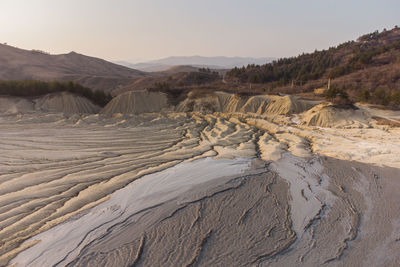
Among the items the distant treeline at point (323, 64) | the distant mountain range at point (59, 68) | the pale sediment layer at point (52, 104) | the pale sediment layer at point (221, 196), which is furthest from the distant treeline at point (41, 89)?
the distant treeline at point (323, 64)

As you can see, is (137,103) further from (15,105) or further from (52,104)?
(15,105)

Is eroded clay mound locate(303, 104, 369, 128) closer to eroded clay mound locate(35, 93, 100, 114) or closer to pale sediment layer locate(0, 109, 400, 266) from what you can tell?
pale sediment layer locate(0, 109, 400, 266)

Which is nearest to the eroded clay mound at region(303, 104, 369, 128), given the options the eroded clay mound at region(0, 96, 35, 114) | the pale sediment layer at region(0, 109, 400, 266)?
the pale sediment layer at region(0, 109, 400, 266)

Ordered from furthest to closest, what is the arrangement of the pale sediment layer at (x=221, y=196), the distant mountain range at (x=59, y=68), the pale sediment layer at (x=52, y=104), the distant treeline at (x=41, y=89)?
the distant mountain range at (x=59, y=68) < the distant treeline at (x=41, y=89) < the pale sediment layer at (x=52, y=104) < the pale sediment layer at (x=221, y=196)

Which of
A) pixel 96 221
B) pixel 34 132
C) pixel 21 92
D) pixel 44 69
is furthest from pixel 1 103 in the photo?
pixel 44 69

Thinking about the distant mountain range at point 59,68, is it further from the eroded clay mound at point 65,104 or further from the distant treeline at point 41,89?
the eroded clay mound at point 65,104

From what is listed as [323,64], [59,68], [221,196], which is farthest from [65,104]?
[59,68]
